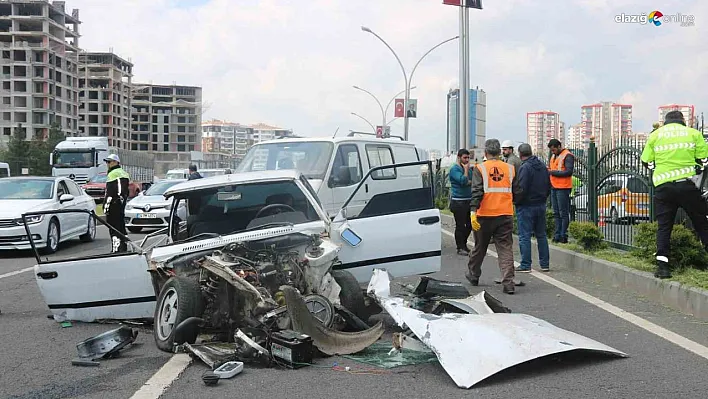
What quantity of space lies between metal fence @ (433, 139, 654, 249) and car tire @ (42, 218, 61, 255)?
9.85 metres

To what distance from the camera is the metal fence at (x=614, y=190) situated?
11.4m

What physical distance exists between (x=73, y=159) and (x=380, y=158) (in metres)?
31.2

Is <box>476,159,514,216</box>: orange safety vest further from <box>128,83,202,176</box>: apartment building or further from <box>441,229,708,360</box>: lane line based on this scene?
<box>128,83,202,176</box>: apartment building

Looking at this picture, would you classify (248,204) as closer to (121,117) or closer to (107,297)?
(107,297)

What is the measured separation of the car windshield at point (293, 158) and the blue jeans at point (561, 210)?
13.8ft

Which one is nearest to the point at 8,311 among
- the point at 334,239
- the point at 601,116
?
the point at 334,239

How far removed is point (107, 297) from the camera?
698 centimetres

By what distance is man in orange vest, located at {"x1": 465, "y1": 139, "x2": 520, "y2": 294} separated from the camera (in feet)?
31.0

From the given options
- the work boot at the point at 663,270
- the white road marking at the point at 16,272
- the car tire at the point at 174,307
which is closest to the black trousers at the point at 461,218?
the work boot at the point at 663,270

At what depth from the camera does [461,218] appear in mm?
13711

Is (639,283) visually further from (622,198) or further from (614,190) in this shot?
(614,190)

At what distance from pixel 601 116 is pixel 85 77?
9917 cm

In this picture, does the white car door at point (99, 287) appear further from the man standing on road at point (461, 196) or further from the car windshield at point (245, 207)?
the man standing on road at point (461, 196)

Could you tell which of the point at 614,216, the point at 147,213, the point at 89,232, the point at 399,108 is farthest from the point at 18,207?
the point at 399,108
